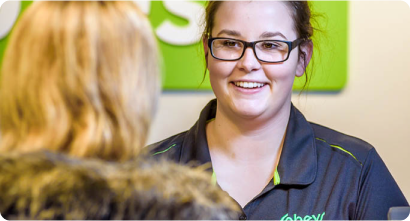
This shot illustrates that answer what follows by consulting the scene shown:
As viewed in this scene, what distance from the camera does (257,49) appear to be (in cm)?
131

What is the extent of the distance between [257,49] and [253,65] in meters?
0.05

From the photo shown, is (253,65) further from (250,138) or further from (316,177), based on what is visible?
(316,177)

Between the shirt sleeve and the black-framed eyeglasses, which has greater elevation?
the black-framed eyeglasses

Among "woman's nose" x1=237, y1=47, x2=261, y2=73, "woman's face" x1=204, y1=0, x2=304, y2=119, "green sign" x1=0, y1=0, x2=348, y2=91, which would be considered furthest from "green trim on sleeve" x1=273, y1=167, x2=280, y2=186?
"green sign" x1=0, y1=0, x2=348, y2=91

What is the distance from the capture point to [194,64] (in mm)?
1873

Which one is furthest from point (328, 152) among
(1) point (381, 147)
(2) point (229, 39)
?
(1) point (381, 147)

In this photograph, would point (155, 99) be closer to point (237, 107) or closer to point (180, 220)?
point (180, 220)

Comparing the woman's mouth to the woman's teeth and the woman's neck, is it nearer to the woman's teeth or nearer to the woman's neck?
the woman's teeth

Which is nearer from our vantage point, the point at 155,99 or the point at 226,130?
the point at 155,99

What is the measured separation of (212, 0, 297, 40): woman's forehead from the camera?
130 cm

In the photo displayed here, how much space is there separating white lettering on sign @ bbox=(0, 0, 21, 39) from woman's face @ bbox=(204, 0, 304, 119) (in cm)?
85

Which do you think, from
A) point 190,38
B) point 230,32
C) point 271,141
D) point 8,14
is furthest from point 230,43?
point 8,14

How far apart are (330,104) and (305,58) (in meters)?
0.52

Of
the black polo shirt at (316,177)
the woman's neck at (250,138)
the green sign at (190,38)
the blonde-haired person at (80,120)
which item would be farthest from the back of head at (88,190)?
the green sign at (190,38)
